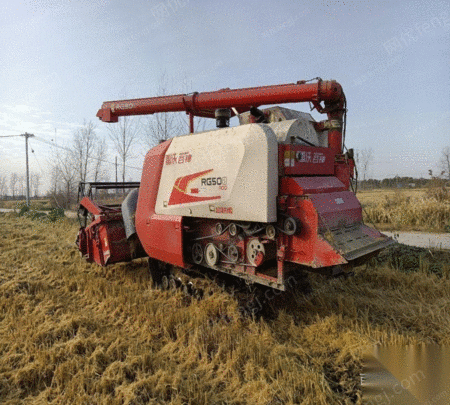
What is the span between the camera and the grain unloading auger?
3111 mm

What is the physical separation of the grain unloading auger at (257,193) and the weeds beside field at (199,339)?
0.64 metres

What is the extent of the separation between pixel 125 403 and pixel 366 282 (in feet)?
12.9

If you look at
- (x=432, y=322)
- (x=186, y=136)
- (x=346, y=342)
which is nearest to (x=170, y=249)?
(x=186, y=136)

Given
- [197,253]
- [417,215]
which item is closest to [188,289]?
[197,253]

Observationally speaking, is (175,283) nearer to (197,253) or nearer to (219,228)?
(197,253)

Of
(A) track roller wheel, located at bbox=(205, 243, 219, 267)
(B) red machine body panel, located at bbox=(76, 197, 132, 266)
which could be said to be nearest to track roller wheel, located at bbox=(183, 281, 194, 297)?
(A) track roller wheel, located at bbox=(205, 243, 219, 267)

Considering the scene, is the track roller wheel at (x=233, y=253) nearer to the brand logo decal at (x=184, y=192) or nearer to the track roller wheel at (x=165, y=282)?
the brand logo decal at (x=184, y=192)

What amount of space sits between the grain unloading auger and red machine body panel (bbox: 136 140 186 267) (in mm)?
15

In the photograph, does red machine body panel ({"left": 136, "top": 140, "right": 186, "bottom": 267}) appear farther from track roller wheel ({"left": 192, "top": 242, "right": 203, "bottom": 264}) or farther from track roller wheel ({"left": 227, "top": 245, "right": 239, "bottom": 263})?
track roller wheel ({"left": 227, "top": 245, "right": 239, "bottom": 263})

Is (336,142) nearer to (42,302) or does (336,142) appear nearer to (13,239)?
(42,302)

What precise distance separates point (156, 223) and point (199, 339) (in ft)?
5.61

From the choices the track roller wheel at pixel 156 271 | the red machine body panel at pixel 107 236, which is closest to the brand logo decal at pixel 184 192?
the track roller wheel at pixel 156 271

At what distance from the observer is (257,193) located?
124 inches

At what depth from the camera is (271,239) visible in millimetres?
3260
